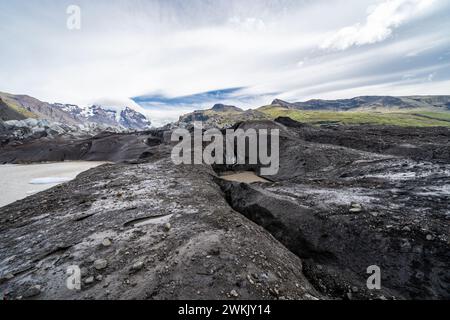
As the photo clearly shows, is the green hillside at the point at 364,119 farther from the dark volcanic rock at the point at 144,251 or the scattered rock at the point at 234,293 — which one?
the scattered rock at the point at 234,293

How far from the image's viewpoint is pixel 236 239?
20.7 ft

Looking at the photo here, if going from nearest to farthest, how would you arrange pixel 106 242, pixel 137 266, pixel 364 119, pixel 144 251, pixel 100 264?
pixel 137 266 < pixel 100 264 < pixel 144 251 < pixel 106 242 < pixel 364 119

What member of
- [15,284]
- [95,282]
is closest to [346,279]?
[95,282]

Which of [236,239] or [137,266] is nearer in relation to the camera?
[137,266]

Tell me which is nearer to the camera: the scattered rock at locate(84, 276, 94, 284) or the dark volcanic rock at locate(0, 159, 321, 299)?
the dark volcanic rock at locate(0, 159, 321, 299)

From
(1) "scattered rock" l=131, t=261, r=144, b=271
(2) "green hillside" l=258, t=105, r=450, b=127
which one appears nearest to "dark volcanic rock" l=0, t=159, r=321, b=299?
(1) "scattered rock" l=131, t=261, r=144, b=271

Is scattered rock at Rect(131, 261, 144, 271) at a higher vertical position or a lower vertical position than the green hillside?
lower

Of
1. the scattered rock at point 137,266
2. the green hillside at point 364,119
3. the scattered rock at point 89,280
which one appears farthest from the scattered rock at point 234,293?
the green hillside at point 364,119

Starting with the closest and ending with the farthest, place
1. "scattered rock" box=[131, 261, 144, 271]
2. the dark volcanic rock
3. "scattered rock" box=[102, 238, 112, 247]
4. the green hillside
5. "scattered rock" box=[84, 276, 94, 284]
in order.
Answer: the dark volcanic rock < "scattered rock" box=[84, 276, 94, 284] < "scattered rock" box=[131, 261, 144, 271] < "scattered rock" box=[102, 238, 112, 247] < the green hillside

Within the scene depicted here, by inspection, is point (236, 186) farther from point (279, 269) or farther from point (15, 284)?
point (15, 284)

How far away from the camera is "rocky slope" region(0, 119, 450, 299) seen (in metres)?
4.84

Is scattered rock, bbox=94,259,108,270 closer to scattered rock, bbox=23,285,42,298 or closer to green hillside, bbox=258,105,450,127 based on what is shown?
scattered rock, bbox=23,285,42,298

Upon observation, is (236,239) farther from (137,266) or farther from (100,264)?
(100,264)

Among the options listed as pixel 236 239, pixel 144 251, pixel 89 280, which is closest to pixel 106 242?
pixel 144 251
